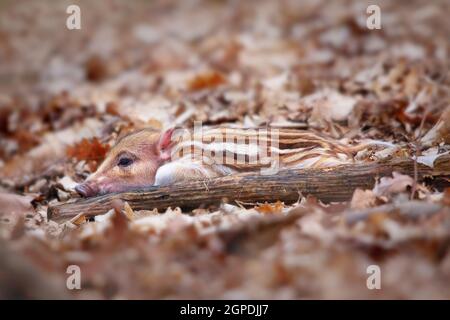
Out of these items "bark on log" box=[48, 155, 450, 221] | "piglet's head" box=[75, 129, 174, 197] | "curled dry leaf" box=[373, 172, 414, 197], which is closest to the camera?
"curled dry leaf" box=[373, 172, 414, 197]

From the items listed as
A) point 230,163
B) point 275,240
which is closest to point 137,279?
point 275,240

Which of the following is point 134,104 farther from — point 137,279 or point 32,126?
point 137,279

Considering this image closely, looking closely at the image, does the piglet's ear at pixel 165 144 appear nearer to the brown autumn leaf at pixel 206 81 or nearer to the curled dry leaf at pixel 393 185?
the curled dry leaf at pixel 393 185

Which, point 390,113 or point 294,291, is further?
point 390,113

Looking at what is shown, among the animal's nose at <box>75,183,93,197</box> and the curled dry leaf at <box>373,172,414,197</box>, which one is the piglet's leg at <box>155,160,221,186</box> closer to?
the animal's nose at <box>75,183,93,197</box>

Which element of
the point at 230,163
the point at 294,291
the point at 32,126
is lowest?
the point at 294,291

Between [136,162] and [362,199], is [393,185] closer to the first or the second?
[362,199]

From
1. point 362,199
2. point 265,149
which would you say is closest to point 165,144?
point 265,149

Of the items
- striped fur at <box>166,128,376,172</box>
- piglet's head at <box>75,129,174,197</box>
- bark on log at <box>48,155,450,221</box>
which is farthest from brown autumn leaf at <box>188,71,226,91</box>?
bark on log at <box>48,155,450,221</box>
